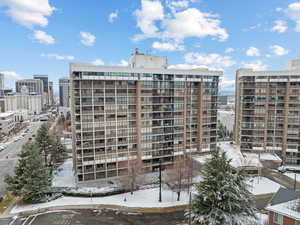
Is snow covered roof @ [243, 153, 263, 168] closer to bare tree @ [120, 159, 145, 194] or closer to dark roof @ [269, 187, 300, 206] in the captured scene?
dark roof @ [269, 187, 300, 206]

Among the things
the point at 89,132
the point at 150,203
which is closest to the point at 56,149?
the point at 89,132

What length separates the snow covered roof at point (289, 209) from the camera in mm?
19422

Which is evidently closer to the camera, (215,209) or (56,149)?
(215,209)

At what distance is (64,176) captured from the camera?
47.7 meters

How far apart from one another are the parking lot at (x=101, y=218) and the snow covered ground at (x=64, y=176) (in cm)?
1172

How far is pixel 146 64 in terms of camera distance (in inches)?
1940

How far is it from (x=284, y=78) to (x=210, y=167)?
45.3m

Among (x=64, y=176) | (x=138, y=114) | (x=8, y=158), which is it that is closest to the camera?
(x=138, y=114)

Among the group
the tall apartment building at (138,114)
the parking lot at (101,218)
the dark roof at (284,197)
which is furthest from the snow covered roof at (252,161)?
the parking lot at (101,218)

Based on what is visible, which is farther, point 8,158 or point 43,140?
point 8,158

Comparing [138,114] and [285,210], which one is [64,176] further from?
[285,210]

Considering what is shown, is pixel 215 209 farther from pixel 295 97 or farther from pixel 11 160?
pixel 11 160

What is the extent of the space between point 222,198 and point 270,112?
43389 millimetres

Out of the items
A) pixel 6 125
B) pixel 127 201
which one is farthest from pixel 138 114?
pixel 6 125
